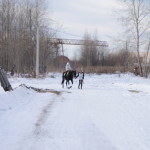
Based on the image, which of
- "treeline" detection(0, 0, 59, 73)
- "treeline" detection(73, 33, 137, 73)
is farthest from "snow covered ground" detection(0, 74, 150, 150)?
"treeline" detection(73, 33, 137, 73)

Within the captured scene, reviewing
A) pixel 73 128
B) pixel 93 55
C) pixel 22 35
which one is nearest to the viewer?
pixel 73 128

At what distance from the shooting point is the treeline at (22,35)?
2012 inches

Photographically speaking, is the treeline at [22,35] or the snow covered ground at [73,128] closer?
the snow covered ground at [73,128]

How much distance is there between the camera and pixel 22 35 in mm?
52312

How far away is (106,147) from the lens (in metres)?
6.79

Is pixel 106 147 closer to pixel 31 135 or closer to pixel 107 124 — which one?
pixel 31 135

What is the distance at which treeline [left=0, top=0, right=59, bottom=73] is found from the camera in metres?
51.1

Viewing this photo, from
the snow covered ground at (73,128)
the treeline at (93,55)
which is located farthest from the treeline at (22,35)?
the snow covered ground at (73,128)

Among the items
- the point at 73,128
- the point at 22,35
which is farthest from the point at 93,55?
the point at 73,128

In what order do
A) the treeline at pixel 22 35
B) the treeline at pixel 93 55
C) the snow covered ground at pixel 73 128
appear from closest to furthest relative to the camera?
the snow covered ground at pixel 73 128
the treeline at pixel 22 35
the treeline at pixel 93 55

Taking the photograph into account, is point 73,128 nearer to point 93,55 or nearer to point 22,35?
point 22,35

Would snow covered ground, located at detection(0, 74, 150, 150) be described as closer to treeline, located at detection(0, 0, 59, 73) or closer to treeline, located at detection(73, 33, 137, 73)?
treeline, located at detection(0, 0, 59, 73)

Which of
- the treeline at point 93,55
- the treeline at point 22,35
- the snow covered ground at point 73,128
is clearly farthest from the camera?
the treeline at point 93,55

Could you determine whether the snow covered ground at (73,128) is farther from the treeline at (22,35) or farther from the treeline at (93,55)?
the treeline at (93,55)
